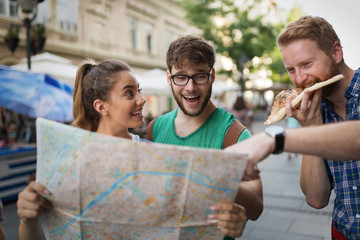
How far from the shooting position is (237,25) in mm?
20406

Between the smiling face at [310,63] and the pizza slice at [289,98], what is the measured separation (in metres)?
0.05

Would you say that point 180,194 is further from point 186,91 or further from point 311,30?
point 311,30

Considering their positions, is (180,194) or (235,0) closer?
(180,194)

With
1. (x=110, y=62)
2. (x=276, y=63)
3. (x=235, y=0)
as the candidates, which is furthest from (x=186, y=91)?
(x=276, y=63)

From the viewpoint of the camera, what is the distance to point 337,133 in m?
1.06

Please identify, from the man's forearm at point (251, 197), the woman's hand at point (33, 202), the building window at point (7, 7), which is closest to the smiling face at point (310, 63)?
the man's forearm at point (251, 197)

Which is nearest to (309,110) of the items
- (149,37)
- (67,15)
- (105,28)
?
(67,15)

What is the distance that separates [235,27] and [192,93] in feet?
65.4

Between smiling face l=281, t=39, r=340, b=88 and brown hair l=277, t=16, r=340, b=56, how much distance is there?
2cm

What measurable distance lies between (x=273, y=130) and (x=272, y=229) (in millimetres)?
3679

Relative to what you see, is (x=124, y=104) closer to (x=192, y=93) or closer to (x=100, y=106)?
(x=100, y=106)

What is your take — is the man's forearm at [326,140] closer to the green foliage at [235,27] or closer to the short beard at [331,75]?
the short beard at [331,75]

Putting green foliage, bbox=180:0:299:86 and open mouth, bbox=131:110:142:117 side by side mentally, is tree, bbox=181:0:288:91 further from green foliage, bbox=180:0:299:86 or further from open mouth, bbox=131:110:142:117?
open mouth, bbox=131:110:142:117

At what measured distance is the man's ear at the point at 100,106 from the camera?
1842 millimetres
